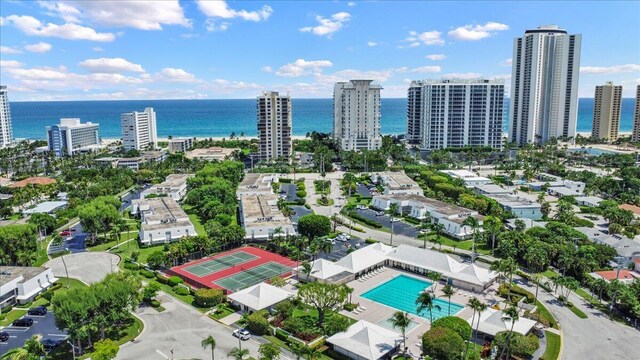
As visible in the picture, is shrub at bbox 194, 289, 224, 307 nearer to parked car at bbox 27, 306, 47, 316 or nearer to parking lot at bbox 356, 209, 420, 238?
parked car at bbox 27, 306, 47, 316

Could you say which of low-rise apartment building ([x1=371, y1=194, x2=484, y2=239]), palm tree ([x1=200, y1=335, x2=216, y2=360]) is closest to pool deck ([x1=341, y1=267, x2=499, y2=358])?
palm tree ([x1=200, y1=335, x2=216, y2=360])

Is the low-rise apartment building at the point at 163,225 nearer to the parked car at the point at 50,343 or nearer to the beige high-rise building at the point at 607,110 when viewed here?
the parked car at the point at 50,343

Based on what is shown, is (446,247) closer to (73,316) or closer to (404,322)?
(404,322)

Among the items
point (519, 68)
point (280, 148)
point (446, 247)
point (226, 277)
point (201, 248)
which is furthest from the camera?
point (519, 68)

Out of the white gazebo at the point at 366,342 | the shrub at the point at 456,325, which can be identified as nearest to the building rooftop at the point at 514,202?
the shrub at the point at 456,325

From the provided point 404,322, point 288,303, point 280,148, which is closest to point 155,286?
point 288,303

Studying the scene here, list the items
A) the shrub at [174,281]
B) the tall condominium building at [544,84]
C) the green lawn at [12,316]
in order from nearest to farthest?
the green lawn at [12,316] → the shrub at [174,281] → the tall condominium building at [544,84]
